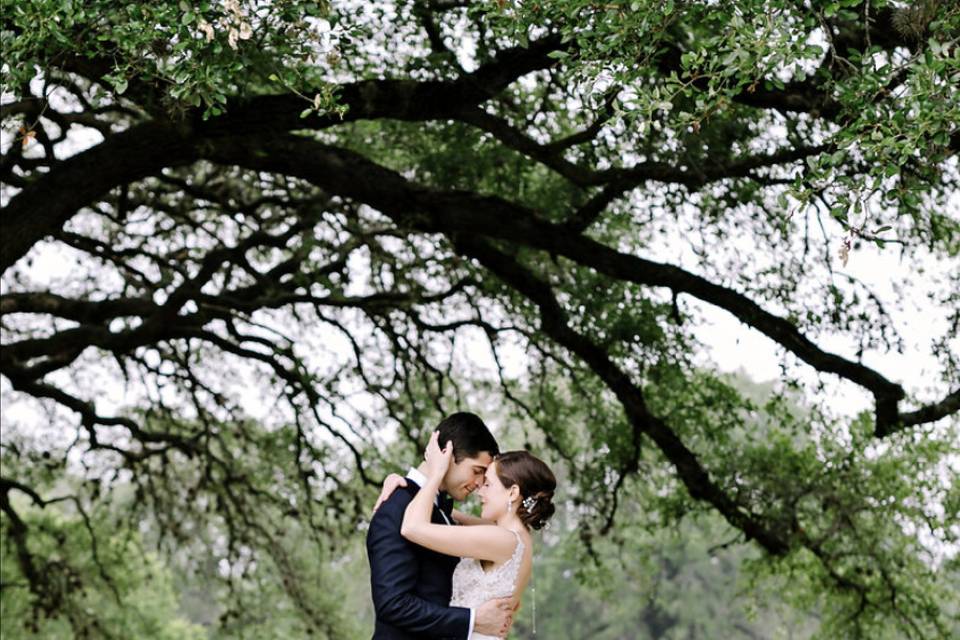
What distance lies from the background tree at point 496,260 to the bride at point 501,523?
4.69 ft

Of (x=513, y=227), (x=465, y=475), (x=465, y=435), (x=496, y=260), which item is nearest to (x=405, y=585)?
(x=465, y=475)

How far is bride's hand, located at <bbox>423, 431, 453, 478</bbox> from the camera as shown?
4.64 m

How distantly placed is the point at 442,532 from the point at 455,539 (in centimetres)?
7

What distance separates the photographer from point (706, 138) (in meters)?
9.02

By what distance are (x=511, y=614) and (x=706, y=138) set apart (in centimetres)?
497

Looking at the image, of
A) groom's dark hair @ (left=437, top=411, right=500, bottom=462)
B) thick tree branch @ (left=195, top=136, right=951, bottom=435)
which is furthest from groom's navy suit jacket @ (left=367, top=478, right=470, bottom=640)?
thick tree branch @ (left=195, top=136, right=951, bottom=435)

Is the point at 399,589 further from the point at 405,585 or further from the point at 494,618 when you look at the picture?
the point at 494,618

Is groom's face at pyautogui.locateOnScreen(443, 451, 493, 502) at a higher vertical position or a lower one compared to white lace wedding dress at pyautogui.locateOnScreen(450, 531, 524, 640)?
higher

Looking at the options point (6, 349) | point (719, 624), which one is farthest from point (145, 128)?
point (719, 624)

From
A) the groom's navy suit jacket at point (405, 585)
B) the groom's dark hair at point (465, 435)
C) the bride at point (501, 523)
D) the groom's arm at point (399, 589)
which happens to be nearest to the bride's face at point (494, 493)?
the bride at point (501, 523)

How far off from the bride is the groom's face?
0.05 metres

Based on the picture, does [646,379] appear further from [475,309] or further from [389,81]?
[389,81]

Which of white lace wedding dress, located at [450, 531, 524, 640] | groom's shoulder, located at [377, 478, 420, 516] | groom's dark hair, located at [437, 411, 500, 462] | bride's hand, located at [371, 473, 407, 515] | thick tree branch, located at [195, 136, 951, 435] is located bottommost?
white lace wedding dress, located at [450, 531, 524, 640]

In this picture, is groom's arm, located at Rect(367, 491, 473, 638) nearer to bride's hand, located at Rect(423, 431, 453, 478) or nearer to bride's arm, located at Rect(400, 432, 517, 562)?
bride's arm, located at Rect(400, 432, 517, 562)
